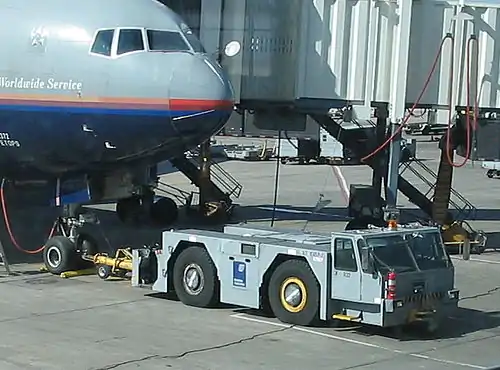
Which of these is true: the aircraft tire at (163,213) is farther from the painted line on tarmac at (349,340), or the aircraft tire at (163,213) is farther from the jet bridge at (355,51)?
the painted line on tarmac at (349,340)

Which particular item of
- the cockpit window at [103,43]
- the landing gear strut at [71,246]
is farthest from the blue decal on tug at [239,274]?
the cockpit window at [103,43]

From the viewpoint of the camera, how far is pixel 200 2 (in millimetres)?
23047

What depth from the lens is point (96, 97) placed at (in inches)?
719

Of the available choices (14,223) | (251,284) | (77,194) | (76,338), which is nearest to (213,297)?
(251,284)

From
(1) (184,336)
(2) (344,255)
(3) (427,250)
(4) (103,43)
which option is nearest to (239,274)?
(1) (184,336)

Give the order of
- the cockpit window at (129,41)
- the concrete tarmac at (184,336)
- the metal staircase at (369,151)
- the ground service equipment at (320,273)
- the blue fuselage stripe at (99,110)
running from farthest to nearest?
the metal staircase at (369,151) < the cockpit window at (129,41) < the blue fuselage stripe at (99,110) < the ground service equipment at (320,273) < the concrete tarmac at (184,336)

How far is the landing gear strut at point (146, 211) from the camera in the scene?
1068 inches

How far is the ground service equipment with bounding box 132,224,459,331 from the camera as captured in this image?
14.7m

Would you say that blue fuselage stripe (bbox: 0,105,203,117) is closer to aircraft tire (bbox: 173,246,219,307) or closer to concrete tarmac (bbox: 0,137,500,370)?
aircraft tire (bbox: 173,246,219,307)

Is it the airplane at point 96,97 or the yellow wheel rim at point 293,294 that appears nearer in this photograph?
the yellow wheel rim at point 293,294

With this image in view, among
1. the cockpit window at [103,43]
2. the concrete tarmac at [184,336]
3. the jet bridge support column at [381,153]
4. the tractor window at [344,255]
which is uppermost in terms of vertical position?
the cockpit window at [103,43]

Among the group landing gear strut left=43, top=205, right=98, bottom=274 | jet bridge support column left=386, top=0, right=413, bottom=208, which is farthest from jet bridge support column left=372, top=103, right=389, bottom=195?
landing gear strut left=43, top=205, right=98, bottom=274

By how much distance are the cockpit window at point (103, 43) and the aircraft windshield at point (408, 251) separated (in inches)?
234

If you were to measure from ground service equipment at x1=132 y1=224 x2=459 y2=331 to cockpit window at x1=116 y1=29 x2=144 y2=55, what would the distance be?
10.7 ft
